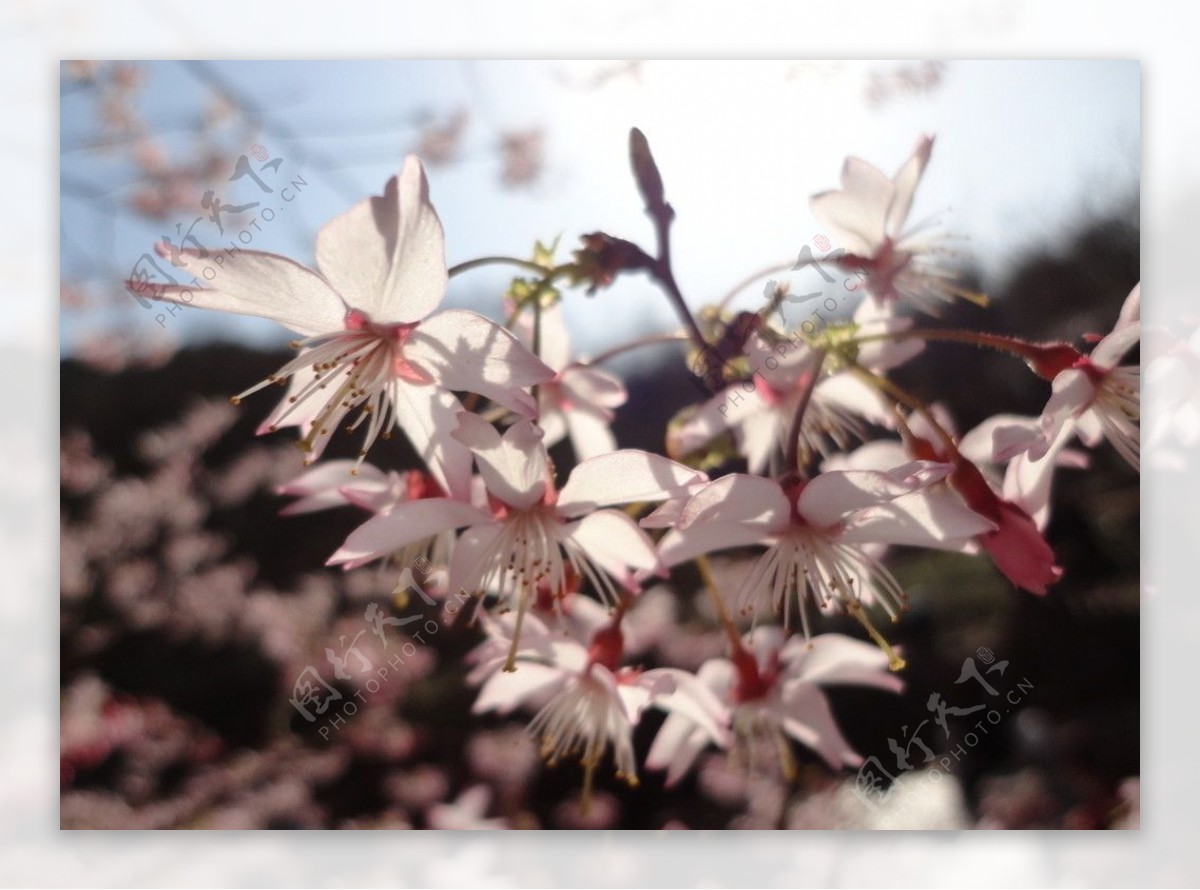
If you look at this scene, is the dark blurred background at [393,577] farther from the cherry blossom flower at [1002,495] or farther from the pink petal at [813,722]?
the cherry blossom flower at [1002,495]

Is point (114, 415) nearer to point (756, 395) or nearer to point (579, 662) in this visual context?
point (579, 662)

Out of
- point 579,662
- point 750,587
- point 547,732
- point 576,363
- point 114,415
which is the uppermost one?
point 576,363

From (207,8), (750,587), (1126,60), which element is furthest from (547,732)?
(1126,60)

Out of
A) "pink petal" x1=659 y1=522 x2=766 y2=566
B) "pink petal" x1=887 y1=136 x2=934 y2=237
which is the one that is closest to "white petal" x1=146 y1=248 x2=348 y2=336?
"pink petal" x1=659 y1=522 x2=766 y2=566

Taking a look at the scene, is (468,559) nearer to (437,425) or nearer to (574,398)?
(437,425)

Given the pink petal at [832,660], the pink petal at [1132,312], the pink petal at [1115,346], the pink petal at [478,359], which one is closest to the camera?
the pink petal at [478,359]

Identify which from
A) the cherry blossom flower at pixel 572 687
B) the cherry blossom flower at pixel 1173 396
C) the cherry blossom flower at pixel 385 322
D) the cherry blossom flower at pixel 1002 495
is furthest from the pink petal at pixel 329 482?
the cherry blossom flower at pixel 1173 396
